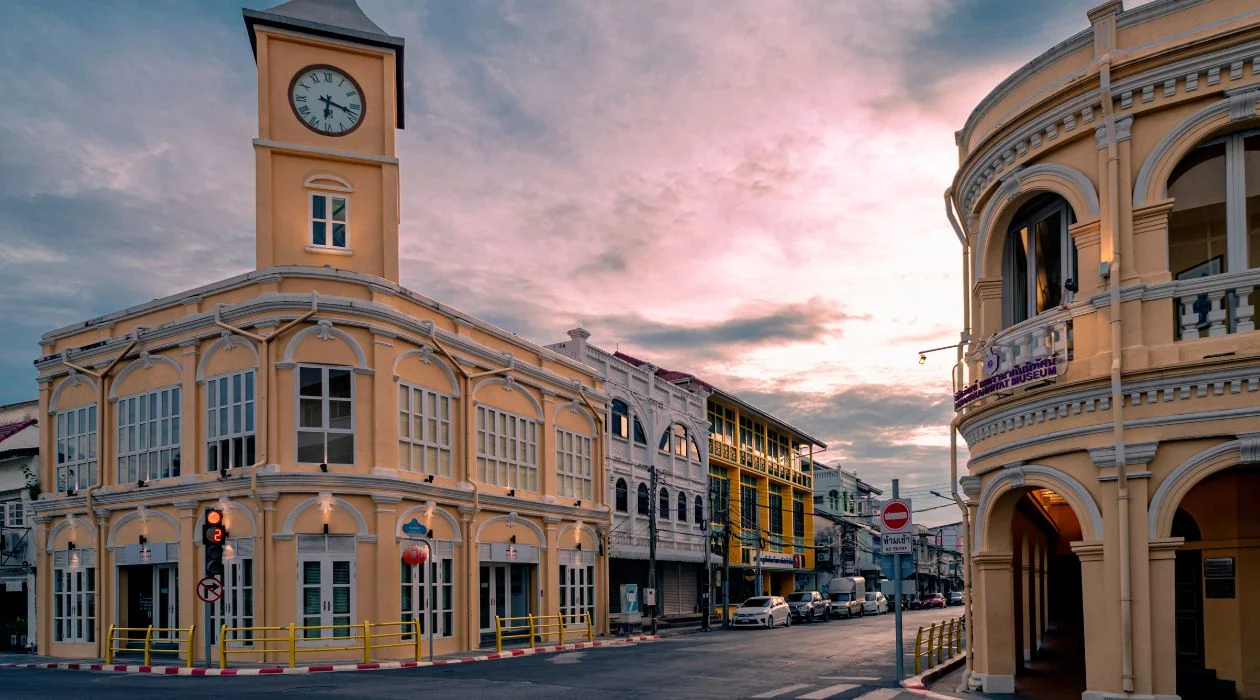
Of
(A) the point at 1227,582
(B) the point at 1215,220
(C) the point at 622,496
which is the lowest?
(C) the point at 622,496

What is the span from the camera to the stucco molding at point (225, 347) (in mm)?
26828

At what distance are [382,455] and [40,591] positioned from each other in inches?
460

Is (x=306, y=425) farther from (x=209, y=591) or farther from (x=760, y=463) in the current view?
(x=760, y=463)

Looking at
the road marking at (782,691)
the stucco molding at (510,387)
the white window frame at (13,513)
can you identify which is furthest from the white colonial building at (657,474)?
the road marking at (782,691)

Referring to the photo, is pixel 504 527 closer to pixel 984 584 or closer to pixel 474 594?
pixel 474 594

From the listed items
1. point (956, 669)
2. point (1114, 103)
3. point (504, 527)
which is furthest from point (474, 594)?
point (1114, 103)

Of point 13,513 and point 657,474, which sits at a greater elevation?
point 657,474

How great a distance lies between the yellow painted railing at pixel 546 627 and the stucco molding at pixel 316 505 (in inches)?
259

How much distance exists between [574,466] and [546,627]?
5.77 metres

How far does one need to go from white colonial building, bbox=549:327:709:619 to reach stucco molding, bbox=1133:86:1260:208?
29.1 metres

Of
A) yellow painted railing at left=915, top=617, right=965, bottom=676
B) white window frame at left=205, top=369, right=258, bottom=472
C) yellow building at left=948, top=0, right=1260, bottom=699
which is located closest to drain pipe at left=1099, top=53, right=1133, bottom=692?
yellow building at left=948, top=0, right=1260, bottom=699

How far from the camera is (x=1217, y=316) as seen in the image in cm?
1273

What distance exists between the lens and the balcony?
5778 cm

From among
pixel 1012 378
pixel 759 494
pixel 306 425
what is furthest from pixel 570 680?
pixel 759 494
